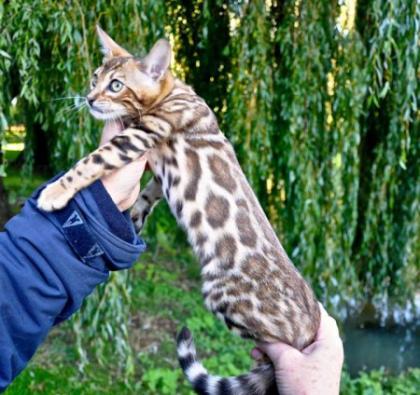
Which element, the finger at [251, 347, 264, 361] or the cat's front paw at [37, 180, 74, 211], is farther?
the finger at [251, 347, 264, 361]

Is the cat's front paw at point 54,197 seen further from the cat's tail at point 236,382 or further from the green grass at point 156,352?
the green grass at point 156,352

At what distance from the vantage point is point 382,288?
6105mm

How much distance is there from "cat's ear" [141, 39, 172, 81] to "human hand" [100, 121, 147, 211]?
0.59 meters

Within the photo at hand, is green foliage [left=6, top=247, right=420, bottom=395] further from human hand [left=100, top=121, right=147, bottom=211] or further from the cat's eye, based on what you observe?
human hand [left=100, top=121, right=147, bottom=211]

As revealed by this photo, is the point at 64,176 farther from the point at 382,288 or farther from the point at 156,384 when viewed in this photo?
the point at 382,288

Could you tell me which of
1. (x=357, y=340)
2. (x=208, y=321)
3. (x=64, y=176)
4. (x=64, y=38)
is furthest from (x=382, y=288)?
(x=64, y=176)

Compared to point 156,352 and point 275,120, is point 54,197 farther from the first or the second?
point 156,352

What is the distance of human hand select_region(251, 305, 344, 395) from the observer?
225 centimetres

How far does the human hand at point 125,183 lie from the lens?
2045 millimetres

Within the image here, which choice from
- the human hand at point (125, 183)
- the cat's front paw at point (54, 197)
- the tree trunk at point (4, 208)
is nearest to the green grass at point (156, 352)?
the tree trunk at point (4, 208)

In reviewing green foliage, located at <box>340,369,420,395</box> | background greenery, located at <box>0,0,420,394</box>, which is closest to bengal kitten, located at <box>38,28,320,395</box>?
background greenery, located at <box>0,0,420,394</box>

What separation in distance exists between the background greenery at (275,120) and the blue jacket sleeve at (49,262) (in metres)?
2.04

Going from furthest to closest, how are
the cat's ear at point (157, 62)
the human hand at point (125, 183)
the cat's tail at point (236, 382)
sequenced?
the cat's ear at point (157, 62) → the cat's tail at point (236, 382) → the human hand at point (125, 183)

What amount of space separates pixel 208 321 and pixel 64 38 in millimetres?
3956
